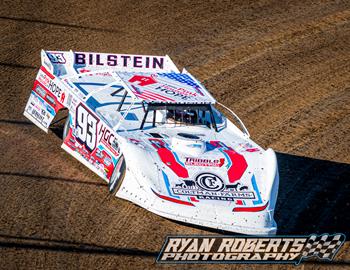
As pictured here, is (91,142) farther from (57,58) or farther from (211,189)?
(57,58)

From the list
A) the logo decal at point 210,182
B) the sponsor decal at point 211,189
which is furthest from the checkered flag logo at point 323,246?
the logo decal at point 210,182

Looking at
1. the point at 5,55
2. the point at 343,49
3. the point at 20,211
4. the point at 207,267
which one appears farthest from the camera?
the point at 343,49

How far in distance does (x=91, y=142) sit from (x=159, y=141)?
1.39m

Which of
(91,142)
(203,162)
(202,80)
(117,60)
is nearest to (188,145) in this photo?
(203,162)

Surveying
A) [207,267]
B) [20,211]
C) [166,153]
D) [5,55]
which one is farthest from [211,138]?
[5,55]

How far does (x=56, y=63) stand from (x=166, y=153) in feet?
13.8

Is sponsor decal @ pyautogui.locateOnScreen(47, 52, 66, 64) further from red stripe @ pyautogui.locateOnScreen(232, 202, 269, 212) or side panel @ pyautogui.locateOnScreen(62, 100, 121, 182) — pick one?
red stripe @ pyautogui.locateOnScreen(232, 202, 269, 212)

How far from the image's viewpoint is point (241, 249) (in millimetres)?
11594

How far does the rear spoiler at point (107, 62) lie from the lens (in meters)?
15.3

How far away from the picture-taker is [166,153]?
39.7 ft

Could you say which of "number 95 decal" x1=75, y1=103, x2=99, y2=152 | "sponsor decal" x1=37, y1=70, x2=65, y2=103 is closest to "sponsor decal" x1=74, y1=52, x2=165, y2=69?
"sponsor decal" x1=37, y1=70, x2=65, y2=103

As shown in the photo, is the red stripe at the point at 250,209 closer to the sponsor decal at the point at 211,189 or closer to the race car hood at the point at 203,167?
the race car hood at the point at 203,167

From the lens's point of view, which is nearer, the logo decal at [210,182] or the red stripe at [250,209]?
the red stripe at [250,209]

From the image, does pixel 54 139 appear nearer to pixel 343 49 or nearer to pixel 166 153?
pixel 166 153
